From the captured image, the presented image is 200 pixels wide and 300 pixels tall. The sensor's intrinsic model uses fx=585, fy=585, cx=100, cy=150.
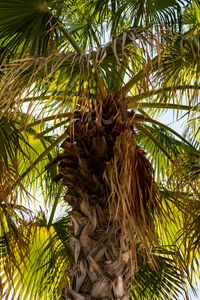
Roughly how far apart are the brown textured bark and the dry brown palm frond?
0.07 feet

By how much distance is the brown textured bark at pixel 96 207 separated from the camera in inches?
135

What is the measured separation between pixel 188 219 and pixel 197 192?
211 millimetres

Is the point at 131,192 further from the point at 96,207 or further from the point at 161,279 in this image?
the point at 161,279

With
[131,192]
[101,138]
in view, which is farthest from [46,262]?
[101,138]

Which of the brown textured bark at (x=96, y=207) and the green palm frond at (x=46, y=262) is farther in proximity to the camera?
the green palm frond at (x=46, y=262)

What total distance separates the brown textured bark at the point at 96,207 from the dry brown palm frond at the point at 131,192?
0.07ft

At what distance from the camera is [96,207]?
141 inches

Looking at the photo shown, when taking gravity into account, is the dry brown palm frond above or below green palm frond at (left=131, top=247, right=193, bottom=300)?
above

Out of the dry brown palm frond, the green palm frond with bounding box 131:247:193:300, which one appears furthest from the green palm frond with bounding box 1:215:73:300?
the dry brown palm frond

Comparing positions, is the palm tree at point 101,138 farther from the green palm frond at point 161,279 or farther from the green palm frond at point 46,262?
the green palm frond at point 46,262

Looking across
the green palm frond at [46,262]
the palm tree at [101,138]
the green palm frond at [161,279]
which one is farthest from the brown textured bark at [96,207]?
the green palm frond at [46,262]

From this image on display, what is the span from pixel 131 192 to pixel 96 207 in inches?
10.6

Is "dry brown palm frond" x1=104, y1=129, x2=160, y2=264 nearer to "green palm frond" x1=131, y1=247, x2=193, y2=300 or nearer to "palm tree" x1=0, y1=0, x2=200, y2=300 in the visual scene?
"palm tree" x1=0, y1=0, x2=200, y2=300

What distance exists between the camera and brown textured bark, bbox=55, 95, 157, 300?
3.42 metres
